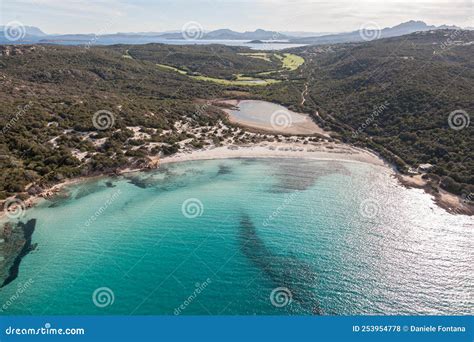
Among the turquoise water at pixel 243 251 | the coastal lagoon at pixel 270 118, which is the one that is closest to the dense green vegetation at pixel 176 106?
the coastal lagoon at pixel 270 118

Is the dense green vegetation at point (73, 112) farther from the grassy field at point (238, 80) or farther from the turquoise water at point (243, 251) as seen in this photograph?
the grassy field at point (238, 80)

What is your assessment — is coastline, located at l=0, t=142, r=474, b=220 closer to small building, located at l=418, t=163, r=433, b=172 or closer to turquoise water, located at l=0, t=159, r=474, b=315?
small building, located at l=418, t=163, r=433, b=172

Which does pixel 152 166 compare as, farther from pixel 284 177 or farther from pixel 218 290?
pixel 218 290

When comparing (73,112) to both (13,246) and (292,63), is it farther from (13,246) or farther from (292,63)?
(292,63)

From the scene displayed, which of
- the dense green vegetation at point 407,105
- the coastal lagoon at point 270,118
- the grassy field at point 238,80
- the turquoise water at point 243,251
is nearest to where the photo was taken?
the turquoise water at point 243,251

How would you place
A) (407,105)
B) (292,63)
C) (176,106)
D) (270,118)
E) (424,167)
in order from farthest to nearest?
(292,63), (270,118), (176,106), (407,105), (424,167)

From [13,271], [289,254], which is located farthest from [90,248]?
[289,254]

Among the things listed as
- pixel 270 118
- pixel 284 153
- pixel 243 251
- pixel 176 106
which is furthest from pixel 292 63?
pixel 243 251

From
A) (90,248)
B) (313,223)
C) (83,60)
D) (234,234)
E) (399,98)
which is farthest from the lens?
(83,60)

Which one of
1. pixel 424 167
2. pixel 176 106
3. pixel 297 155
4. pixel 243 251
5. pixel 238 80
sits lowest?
pixel 424 167
